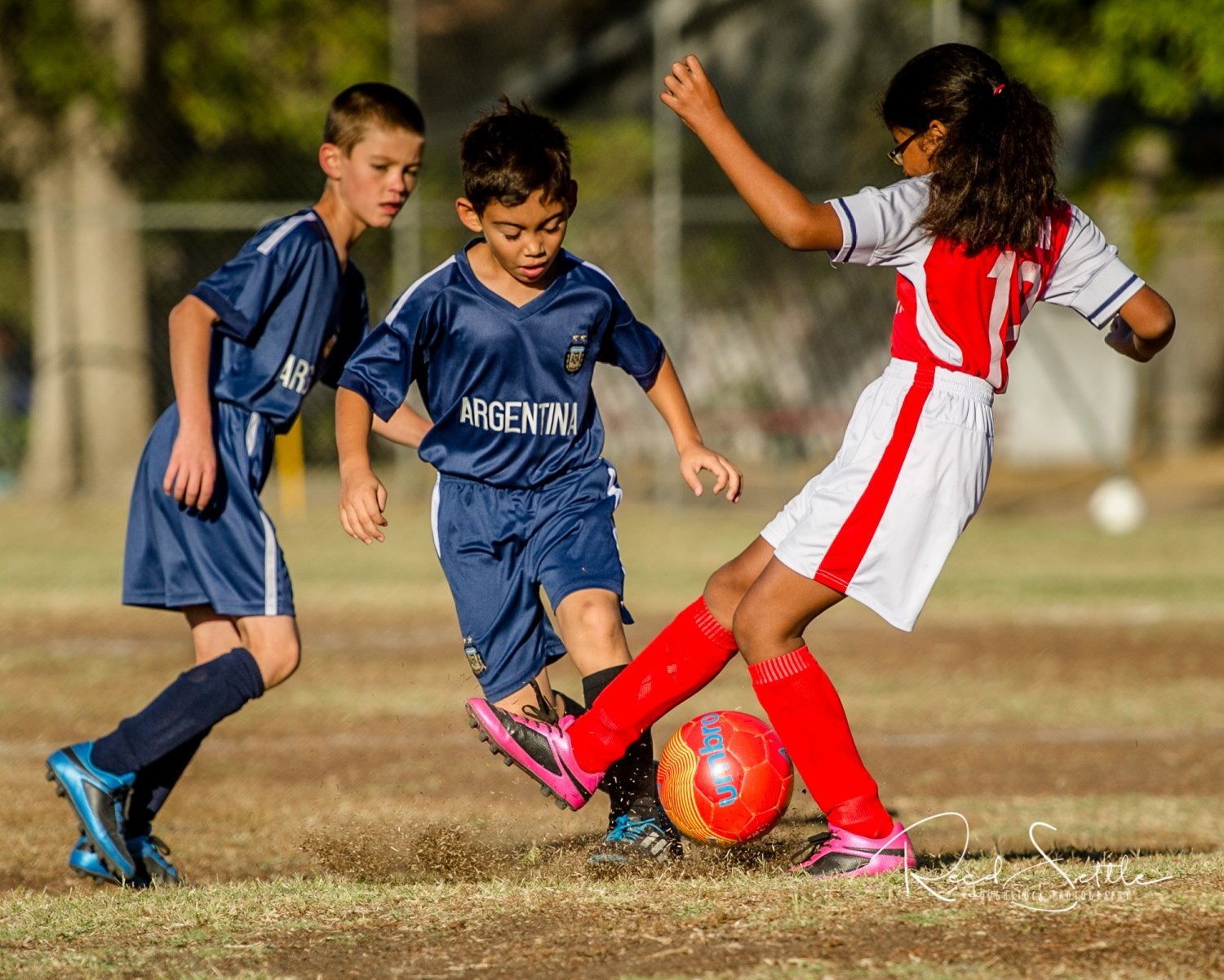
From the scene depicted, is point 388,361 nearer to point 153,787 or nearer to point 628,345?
point 628,345

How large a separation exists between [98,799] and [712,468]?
186 cm

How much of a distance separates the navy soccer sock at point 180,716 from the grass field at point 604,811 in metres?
0.36

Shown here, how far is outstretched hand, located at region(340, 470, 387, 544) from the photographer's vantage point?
13.6 ft

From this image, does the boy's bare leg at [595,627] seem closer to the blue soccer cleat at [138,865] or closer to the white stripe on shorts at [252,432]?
the white stripe on shorts at [252,432]

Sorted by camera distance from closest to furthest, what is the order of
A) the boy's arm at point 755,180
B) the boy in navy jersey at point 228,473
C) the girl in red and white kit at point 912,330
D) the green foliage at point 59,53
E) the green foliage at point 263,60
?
the boy's arm at point 755,180
the girl in red and white kit at point 912,330
the boy in navy jersey at point 228,473
the green foliage at point 59,53
the green foliage at point 263,60

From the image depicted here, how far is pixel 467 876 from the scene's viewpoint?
4.31 meters

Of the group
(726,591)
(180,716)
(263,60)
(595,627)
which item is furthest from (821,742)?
(263,60)

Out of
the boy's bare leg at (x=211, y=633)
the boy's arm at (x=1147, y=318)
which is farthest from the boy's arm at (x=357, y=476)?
the boy's arm at (x=1147, y=318)

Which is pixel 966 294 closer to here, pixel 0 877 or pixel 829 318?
pixel 0 877

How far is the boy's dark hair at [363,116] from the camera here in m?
4.91

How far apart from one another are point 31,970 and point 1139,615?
7831mm

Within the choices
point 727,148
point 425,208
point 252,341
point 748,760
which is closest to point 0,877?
point 252,341

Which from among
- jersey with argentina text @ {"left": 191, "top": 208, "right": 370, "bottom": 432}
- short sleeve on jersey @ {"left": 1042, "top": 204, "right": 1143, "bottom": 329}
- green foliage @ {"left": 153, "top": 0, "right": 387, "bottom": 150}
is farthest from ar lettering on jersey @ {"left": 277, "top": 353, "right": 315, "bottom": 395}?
green foliage @ {"left": 153, "top": 0, "right": 387, "bottom": 150}

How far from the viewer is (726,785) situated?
4207 millimetres
